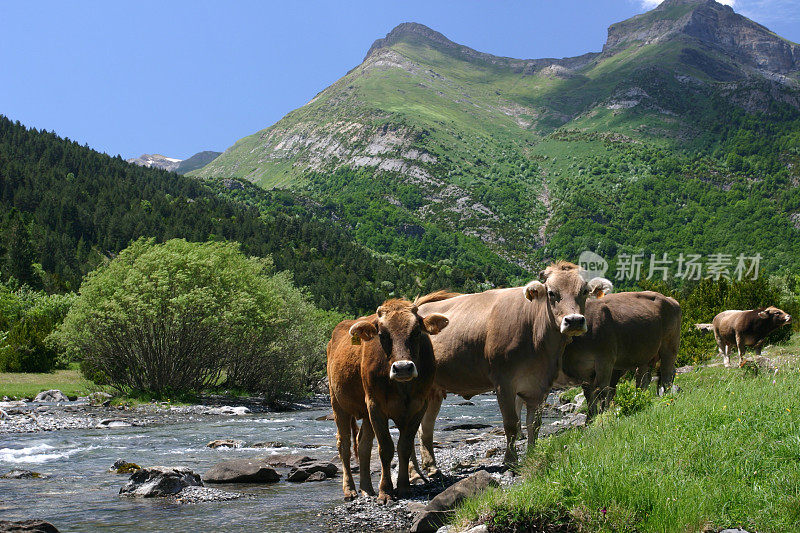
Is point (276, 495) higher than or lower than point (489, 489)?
lower

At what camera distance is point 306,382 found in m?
48.8

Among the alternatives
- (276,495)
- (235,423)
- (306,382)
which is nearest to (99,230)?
(306,382)

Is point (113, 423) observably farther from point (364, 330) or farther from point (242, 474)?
point (364, 330)

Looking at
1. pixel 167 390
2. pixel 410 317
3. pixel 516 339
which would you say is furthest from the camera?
pixel 167 390

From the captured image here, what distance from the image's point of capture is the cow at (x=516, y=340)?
9.95 meters

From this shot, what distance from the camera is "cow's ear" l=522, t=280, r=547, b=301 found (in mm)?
9969

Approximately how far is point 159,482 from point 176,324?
27346 millimetres

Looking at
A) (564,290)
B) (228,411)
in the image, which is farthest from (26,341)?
(564,290)

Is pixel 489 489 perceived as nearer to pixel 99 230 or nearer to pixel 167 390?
pixel 167 390

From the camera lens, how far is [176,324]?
37.8 m

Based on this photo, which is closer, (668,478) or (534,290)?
(668,478)

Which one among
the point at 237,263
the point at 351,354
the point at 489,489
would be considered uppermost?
the point at 237,263

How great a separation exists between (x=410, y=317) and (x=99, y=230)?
14121 cm

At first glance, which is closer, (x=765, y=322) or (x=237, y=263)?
(x=765, y=322)
